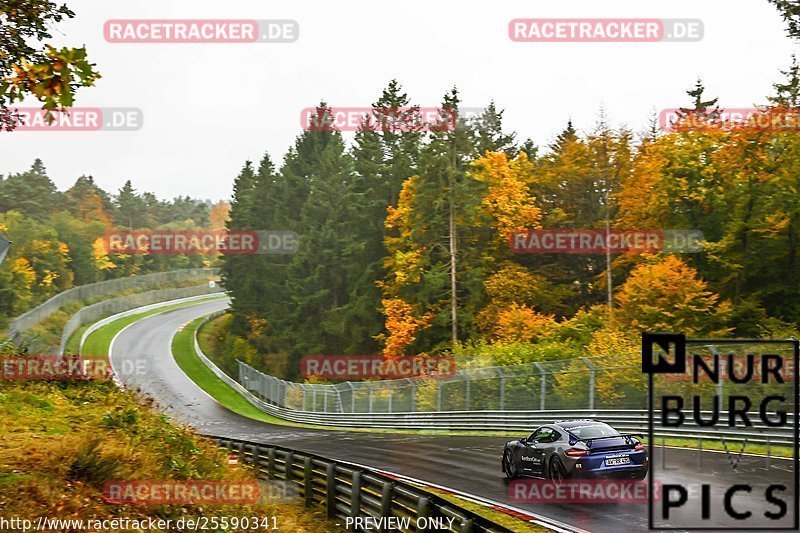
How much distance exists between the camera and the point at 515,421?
101 ft

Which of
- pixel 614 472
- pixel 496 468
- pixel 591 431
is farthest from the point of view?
pixel 496 468

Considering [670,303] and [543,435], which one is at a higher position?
[670,303]

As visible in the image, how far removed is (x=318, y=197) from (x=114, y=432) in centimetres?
6434

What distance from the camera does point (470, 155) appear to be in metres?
57.0

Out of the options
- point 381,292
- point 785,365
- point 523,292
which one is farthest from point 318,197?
point 785,365

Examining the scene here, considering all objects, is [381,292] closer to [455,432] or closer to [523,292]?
[523,292]

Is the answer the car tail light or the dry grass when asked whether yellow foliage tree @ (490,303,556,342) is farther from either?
the dry grass

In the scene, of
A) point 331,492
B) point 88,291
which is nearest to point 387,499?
point 331,492

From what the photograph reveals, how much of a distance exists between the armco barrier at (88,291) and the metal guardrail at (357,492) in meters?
29.7
